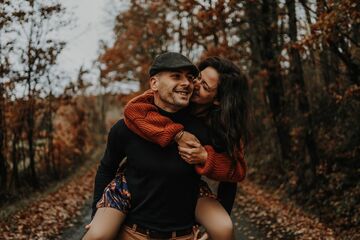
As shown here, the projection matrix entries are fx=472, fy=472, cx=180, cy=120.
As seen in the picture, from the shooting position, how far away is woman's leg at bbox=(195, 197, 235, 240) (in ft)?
11.0

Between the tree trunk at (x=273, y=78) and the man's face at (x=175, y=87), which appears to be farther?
the tree trunk at (x=273, y=78)

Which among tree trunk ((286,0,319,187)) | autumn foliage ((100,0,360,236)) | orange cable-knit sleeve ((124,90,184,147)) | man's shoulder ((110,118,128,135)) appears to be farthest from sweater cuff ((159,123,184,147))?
tree trunk ((286,0,319,187))

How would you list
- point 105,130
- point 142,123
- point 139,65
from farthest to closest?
1. point 105,130
2. point 139,65
3. point 142,123

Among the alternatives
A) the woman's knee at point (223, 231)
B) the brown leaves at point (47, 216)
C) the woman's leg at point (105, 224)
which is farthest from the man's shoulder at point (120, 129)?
the brown leaves at point (47, 216)

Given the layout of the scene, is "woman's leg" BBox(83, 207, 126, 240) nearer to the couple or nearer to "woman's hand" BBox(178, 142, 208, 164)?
the couple

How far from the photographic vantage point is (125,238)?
3.34m

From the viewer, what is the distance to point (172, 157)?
10.9 ft

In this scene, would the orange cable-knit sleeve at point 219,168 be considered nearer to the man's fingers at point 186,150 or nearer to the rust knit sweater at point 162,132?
the rust knit sweater at point 162,132

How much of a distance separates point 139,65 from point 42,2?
16055 millimetres

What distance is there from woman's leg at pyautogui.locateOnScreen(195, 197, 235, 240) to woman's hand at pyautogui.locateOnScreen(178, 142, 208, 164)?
0.39m

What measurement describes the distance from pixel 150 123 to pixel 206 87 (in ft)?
1.89

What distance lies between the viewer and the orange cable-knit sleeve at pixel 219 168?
3250mm

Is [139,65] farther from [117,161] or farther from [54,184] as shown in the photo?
[117,161]

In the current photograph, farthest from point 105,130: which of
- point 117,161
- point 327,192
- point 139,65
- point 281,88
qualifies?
point 117,161
